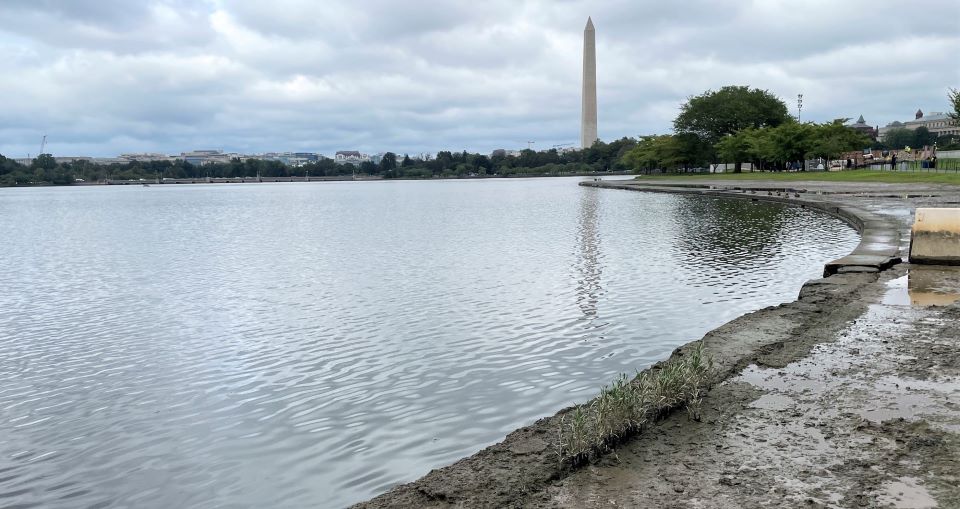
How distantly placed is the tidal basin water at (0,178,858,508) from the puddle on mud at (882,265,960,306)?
7.29 feet

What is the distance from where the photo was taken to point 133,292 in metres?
18.1

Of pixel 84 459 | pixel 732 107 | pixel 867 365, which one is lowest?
pixel 84 459

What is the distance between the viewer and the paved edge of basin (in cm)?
1489

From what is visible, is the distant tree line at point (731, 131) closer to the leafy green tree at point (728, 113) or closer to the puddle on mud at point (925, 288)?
the leafy green tree at point (728, 113)

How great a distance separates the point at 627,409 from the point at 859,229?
2303cm

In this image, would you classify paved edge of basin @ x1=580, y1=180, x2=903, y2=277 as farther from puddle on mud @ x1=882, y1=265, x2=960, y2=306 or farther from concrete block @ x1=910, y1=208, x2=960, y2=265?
puddle on mud @ x1=882, y1=265, x2=960, y2=306

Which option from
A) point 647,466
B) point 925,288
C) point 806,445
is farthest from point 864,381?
point 925,288

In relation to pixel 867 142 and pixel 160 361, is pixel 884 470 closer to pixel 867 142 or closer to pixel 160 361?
pixel 160 361

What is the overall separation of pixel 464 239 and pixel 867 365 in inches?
888

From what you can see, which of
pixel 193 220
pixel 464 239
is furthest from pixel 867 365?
pixel 193 220

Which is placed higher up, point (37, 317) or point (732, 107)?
point (732, 107)

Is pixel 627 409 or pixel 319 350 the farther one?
pixel 319 350

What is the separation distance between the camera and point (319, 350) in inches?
457

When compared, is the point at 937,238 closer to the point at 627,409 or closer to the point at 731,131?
the point at 627,409
